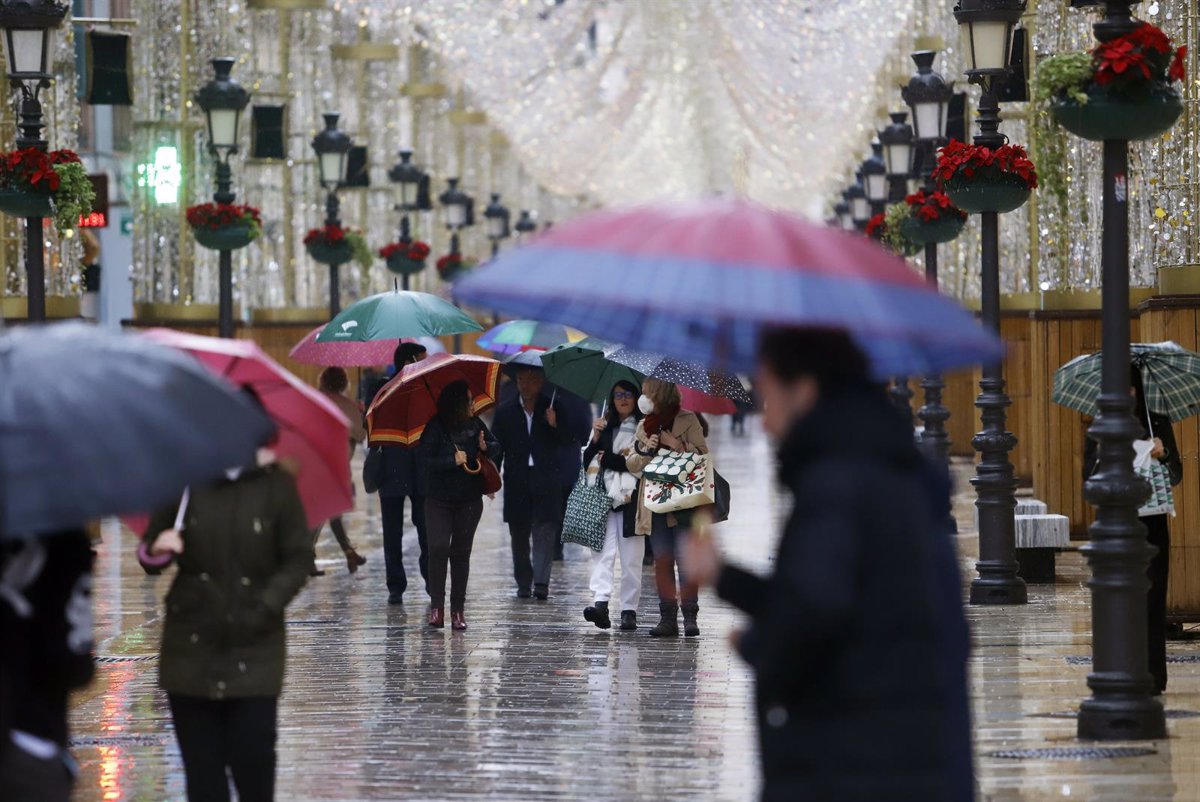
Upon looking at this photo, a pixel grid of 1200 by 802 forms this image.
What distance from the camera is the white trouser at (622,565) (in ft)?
52.4

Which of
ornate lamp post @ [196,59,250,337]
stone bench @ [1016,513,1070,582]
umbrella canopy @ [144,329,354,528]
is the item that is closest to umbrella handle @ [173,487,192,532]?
umbrella canopy @ [144,329,354,528]

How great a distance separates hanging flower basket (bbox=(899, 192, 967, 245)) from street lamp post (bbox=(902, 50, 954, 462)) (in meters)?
0.29

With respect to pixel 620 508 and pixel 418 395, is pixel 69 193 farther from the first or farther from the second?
pixel 620 508

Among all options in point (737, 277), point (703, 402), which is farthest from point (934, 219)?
point (737, 277)

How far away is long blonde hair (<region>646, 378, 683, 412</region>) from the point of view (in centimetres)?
1554

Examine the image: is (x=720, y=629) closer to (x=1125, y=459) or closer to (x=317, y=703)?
(x=317, y=703)

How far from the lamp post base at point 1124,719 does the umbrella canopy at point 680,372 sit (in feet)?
15.5

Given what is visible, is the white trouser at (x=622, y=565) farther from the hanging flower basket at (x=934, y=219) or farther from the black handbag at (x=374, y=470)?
the hanging flower basket at (x=934, y=219)

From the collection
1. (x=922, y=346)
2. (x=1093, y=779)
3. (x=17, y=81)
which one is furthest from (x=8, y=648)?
(x=17, y=81)

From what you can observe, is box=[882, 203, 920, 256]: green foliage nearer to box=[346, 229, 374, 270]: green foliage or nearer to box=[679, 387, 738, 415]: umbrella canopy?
box=[346, 229, 374, 270]: green foliage

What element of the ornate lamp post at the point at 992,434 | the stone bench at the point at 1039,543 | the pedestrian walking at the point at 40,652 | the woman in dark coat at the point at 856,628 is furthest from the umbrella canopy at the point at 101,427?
the stone bench at the point at 1039,543

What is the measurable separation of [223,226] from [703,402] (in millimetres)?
8837

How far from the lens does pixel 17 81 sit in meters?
16.9

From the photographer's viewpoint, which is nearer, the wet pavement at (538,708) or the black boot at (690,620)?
the wet pavement at (538,708)
